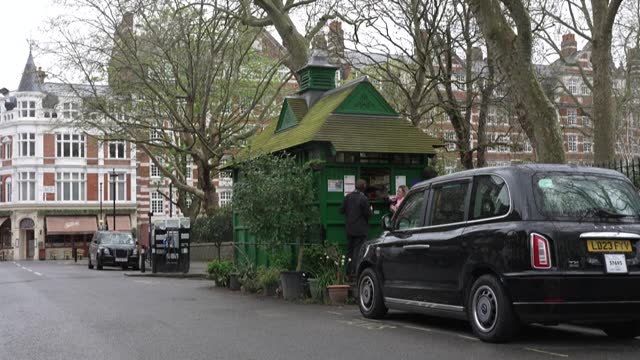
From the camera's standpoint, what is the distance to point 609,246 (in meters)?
8.04

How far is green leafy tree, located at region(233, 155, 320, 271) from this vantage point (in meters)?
14.3

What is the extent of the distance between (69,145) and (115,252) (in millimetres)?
37158

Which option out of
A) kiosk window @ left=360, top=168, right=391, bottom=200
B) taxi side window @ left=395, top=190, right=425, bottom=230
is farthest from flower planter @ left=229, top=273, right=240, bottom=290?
taxi side window @ left=395, top=190, right=425, bottom=230

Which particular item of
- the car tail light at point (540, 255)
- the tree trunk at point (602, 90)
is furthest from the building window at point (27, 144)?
the car tail light at point (540, 255)

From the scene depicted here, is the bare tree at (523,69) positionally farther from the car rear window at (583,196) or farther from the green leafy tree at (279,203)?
Result: the car rear window at (583,196)

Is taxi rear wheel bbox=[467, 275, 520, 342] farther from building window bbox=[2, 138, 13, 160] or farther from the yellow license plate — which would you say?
building window bbox=[2, 138, 13, 160]

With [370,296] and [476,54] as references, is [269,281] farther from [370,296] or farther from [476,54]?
[476,54]

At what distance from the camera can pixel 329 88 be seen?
17.5 m

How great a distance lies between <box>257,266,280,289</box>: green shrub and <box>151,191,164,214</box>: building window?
193 feet

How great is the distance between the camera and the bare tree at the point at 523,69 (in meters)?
14.8

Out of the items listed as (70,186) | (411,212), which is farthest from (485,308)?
(70,186)

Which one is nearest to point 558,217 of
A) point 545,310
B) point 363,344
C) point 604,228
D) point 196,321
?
point 604,228

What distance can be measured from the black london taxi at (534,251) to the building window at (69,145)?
6403cm

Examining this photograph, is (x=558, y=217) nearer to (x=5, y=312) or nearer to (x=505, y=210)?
(x=505, y=210)
